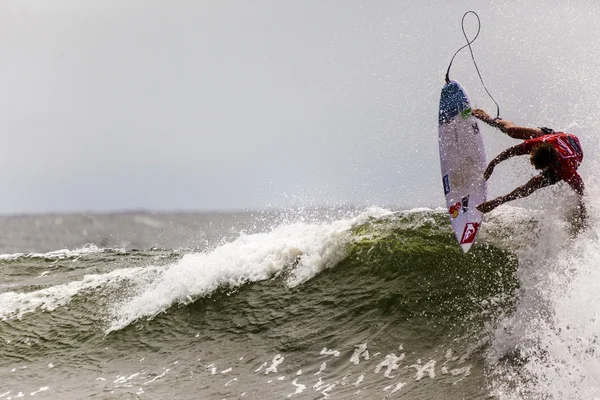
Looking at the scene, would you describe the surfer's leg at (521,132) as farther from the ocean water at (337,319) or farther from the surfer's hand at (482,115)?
the ocean water at (337,319)

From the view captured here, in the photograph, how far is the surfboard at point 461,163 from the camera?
8.23 meters

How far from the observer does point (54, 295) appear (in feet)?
37.9

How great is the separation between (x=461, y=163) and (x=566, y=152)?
59.4 inches

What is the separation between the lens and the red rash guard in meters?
7.31

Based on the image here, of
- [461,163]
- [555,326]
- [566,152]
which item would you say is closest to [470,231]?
[461,163]

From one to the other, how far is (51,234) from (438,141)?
161 feet

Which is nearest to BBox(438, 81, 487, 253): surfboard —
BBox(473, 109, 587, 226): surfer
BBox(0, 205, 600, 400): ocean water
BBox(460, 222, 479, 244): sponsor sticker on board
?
BBox(460, 222, 479, 244): sponsor sticker on board

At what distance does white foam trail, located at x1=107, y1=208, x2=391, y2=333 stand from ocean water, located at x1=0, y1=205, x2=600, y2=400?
0.03 m

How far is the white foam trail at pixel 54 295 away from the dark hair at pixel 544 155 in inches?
283

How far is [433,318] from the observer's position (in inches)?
291

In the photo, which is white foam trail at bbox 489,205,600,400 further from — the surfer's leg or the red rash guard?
the surfer's leg

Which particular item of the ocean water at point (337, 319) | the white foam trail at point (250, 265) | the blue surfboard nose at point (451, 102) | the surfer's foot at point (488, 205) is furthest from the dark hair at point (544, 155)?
the white foam trail at point (250, 265)

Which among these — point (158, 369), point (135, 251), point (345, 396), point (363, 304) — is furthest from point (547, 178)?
point (135, 251)

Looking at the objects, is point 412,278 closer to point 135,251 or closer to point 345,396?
point 345,396
